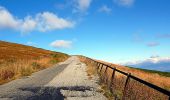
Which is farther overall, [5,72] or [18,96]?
[5,72]

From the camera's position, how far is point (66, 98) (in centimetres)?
1251

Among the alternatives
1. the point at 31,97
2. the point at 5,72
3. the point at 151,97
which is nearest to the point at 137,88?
the point at 151,97

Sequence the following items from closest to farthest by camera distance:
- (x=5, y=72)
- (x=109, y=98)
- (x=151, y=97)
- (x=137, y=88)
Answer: (x=151, y=97)
(x=137, y=88)
(x=109, y=98)
(x=5, y=72)

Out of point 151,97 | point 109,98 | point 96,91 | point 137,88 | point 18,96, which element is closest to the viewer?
point 151,97

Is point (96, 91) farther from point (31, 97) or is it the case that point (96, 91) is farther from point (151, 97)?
point (151, 97)

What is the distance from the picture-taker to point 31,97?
13.0 m

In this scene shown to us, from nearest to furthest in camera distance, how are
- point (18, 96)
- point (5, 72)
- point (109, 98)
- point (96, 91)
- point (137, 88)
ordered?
point (137, 88)
point (109, 98)
point (18, 96)
point (96, 91)
point (5, 72)

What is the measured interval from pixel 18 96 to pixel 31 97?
780 millimetres

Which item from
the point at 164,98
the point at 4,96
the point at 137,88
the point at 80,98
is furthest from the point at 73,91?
the point at 164,98

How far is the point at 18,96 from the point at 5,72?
35.6 ft

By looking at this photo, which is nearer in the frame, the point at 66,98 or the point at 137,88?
the point at 137,88

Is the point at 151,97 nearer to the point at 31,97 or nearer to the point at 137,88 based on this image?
the point at 137,88

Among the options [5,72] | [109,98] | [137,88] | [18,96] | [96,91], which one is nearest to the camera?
[137,88]

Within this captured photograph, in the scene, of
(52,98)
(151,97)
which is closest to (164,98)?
(151,97)
